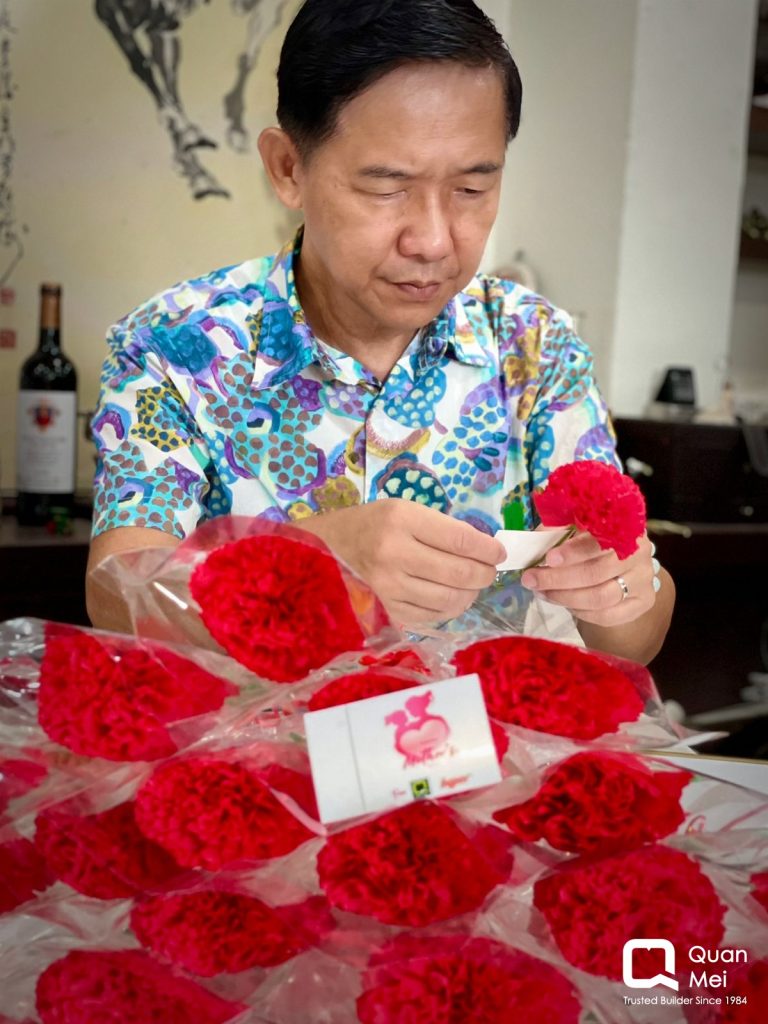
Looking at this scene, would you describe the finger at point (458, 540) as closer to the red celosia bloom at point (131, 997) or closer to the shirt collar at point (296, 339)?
the red celosia bloom at point (131, 997)

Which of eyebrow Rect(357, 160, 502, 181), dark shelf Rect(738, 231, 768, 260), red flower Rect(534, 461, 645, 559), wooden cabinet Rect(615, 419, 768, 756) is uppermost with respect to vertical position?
dark shelf Rect(738, 231, 768, 260)

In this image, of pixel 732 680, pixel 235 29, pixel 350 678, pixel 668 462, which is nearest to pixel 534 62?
pixel 235 29

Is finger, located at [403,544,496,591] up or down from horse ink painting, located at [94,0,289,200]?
down

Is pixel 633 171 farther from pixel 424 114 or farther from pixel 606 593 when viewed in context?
pixel 606 593

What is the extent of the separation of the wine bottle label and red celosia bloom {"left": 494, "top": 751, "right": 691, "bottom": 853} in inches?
76.3

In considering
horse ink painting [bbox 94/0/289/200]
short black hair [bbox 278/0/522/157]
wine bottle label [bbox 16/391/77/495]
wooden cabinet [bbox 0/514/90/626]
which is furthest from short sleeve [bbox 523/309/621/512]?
horse ink painting [bbox 94/0/289/200]

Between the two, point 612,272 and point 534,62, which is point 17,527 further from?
point 534,62

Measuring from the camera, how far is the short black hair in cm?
93

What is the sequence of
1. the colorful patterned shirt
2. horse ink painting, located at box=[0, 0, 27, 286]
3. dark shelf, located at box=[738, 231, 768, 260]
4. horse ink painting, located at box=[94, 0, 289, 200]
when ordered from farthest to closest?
1. dark shelf, located at box=[738, 231, 768, 260]
2. horse ink painting, located at box=[94, 0, 289, 200]
3. horse ink painting, located at box=[0, 0, 27, 286]
4. the colorful patterned shirt

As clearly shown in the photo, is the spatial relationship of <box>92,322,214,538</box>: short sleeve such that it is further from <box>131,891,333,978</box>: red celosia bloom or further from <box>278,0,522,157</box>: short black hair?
<box>131,891,333,978</box>: red celosia bloom

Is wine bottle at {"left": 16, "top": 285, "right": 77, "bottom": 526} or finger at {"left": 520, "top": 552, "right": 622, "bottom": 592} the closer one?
finger at {"left": 520, "top": 552, "right": 622, "bottom": 592}

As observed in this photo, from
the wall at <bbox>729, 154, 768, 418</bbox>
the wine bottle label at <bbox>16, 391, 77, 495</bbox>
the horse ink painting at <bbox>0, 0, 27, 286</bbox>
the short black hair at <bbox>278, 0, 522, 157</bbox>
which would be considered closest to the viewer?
the short black hair at <bbox>278, 0, 522, 157</bbox>

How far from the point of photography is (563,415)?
1.21 meters

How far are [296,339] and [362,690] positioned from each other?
0.72 metres
